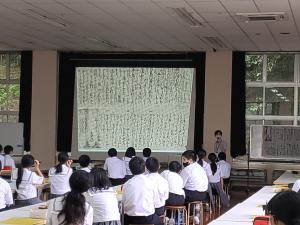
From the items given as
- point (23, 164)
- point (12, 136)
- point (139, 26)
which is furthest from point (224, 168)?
point (23, 164)

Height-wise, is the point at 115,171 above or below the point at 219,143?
below

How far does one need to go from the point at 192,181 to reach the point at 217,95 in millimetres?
5399

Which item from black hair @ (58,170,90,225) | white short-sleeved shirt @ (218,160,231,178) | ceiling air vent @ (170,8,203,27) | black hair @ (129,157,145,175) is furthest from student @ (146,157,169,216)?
white short-sleeved shirt @ (218,160,231,178)

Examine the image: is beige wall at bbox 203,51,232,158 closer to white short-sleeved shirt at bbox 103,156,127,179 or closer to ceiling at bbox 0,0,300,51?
ceiling at bbox 0,0,300,51

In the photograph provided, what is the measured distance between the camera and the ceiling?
7961 mm

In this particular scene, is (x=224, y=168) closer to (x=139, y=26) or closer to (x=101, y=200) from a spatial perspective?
(x=139, y=26)

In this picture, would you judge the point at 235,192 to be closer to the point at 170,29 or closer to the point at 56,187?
the point at 170,29

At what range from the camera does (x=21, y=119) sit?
540 inches

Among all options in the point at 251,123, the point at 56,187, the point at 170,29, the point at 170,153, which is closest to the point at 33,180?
the point at 56,187

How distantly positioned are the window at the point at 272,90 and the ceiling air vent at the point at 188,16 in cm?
411

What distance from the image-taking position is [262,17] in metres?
8.60

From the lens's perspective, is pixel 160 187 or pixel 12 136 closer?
pixel 160 187

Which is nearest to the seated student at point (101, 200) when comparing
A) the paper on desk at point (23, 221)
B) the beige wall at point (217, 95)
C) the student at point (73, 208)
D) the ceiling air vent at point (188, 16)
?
the paper on desk at point (23, 221)

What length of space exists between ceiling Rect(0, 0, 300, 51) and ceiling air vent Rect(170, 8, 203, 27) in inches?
3.1
